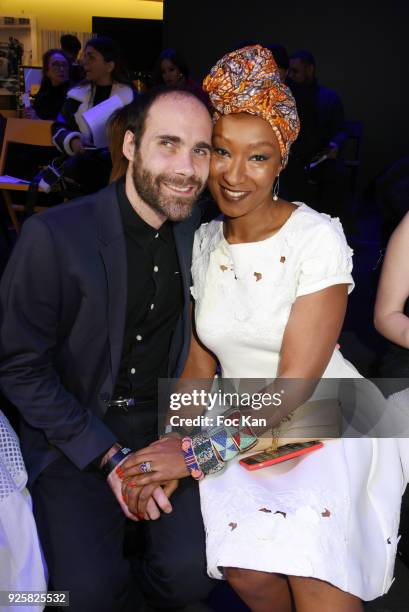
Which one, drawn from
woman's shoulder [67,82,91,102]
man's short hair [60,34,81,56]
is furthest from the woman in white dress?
man's short hair [60,34,81,56]

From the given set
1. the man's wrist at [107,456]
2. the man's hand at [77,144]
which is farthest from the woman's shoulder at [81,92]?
the man's wrist at [107,456]

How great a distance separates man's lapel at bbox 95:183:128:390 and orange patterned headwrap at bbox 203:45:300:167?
466 millimetres

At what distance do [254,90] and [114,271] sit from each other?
0.66 m

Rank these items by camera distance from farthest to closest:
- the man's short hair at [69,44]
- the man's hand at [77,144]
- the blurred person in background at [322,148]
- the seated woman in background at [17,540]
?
the man's short hair at [69,44] → the blurred person in background at [322,148] → the man's hand at [77,144] → the seated woman in background at [17,540]

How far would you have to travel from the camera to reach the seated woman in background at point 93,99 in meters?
4.79

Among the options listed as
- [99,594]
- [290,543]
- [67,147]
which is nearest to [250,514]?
[290,543]

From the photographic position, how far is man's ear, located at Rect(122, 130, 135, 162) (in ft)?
6.84

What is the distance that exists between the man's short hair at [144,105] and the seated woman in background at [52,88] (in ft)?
15.9

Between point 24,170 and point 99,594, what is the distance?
15.8ft

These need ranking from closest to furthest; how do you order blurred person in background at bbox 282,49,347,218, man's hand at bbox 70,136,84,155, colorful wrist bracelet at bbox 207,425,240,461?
colorful wrist bracelet at bbox 207,425,240,461 → man's hand at bbox 70,136,84,155 → blurred person in background at bbox 282,49,347,218

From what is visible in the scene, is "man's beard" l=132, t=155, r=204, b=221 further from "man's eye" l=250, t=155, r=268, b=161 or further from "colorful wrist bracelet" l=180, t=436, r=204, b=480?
"colorful wrist bracelet" l=180, t=436, r=204, b=480

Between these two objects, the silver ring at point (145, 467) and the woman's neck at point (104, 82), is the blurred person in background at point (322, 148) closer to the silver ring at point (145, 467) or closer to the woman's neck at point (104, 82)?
the woman's neck at point (104, 82)

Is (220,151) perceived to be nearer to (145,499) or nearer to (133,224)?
(133,224)

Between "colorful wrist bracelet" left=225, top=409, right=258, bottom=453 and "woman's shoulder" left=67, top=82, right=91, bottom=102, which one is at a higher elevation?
"woman's shoulder" left=67, top=82, right=91, bottom=102
